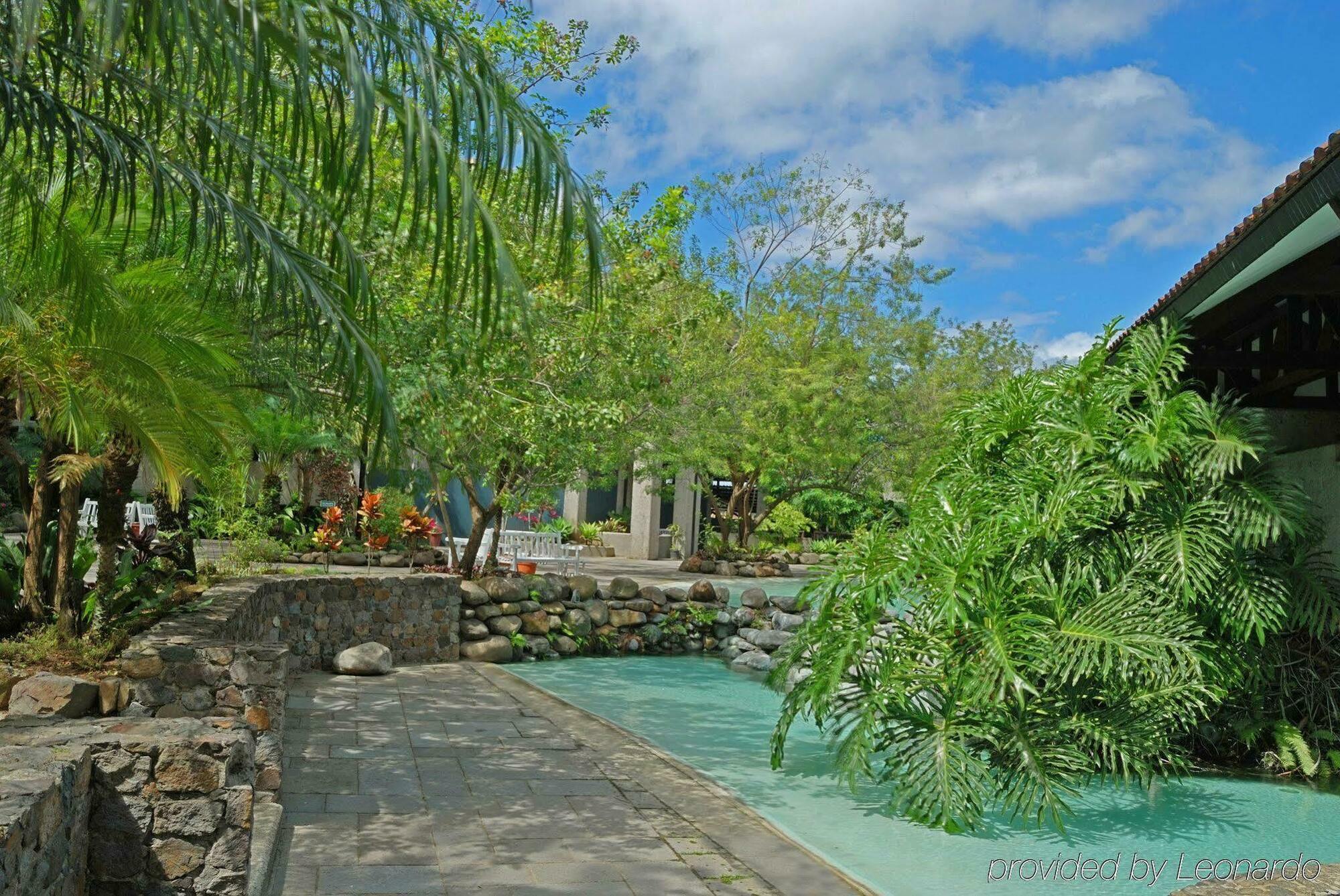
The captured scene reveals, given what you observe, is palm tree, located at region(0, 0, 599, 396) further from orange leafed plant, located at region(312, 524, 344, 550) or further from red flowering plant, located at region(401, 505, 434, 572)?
red flowering plant, located at region(401, 505, 434, 572)

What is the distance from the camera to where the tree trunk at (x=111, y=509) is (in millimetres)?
7797

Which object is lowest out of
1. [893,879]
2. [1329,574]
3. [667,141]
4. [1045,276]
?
[893,879]

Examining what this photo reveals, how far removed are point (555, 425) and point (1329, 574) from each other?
22.3 feet

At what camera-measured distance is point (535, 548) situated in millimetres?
18031

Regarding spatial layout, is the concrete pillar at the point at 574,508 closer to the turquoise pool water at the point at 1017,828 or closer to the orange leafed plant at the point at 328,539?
the orange leafed plant at the point at 328,539

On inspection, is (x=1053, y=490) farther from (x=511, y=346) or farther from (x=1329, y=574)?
(x=511, y=346)

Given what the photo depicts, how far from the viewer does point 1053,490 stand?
7.69m

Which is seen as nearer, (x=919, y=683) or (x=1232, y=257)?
(x=1232, y=257)

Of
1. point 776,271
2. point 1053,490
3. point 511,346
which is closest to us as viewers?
point 1053,490

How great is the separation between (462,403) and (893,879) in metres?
6.14

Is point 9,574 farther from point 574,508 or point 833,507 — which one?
Result: point 833,507

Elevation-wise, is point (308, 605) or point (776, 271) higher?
point (776, 271)

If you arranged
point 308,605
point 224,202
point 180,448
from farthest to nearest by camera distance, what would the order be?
point 308,605, point 180,448, point 224,202

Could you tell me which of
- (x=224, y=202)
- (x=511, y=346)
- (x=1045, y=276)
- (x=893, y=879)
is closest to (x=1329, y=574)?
(x=893, y=879)
